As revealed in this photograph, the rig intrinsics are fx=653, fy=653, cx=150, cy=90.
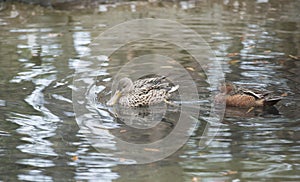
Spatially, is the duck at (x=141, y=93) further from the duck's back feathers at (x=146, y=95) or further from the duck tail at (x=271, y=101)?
the duck tail at (x=271, y=101)

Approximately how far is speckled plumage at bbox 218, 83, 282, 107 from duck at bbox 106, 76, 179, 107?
70cm

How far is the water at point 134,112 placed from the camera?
5.89m

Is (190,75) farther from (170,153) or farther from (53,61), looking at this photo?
(170,153)

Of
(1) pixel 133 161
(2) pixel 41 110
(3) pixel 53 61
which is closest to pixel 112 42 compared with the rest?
(3) pixel 53 61

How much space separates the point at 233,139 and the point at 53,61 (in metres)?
4.31

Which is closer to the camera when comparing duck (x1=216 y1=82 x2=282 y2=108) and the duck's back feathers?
duck (x1=216 y1=82 x2=282 y2=108)

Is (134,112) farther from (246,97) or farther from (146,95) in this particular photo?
(246,97)

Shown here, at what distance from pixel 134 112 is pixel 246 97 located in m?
1.35

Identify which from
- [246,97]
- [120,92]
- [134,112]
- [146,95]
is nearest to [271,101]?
[246,97]

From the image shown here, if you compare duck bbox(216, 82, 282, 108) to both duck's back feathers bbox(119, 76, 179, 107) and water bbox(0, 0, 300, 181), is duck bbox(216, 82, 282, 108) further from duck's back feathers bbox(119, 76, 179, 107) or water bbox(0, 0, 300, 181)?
duck's back feathers bbox(119, 76, 179, 107)

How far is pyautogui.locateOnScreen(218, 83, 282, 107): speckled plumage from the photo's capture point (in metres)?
7.68

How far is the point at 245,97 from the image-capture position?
7828mm

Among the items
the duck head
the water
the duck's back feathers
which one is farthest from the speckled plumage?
the duck head

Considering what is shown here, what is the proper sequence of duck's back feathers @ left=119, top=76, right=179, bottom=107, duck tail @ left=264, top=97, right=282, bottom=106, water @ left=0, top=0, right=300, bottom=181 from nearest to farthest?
water @ left=0, top=0, right=300, bottom=181 < duck tail @ left=264, top=97, right=282, bottom=106 < duck's back feathers @ left=119, top=76, right=179, bottom=107
